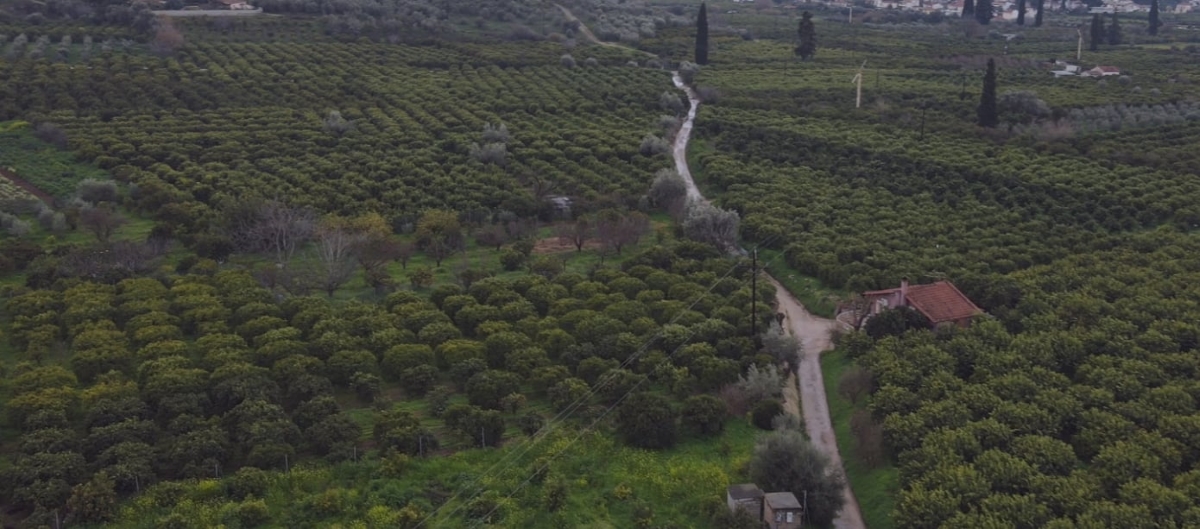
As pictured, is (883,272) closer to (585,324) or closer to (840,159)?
(585,324)

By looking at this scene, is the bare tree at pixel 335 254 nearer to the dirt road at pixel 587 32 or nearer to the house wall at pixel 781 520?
the house wall at pixel 781 520

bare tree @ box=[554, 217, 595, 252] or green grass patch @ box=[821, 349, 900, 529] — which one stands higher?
bare tree @ box=[554, 217, 595, 252]

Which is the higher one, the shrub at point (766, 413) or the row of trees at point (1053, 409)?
the row of trees at point (1053, 409)

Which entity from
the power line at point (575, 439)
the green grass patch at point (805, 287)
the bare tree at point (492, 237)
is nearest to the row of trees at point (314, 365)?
the power line at point (575, 439)

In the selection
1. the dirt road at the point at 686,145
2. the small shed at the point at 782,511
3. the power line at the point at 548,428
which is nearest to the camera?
the small shed at the point at 782,511

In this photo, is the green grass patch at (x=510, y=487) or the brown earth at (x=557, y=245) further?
the brown earth at (x=557, y=245)

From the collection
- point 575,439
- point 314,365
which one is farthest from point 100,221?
point 575,439

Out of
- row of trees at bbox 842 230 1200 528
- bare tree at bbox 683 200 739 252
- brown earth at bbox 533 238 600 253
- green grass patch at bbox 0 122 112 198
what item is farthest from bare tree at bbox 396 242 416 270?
green grass patch at bbox 0 122 112 198

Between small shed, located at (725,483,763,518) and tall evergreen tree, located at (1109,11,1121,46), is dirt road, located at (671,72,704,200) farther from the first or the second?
tall evergreen tree, located at (1109,11,1121,46)
